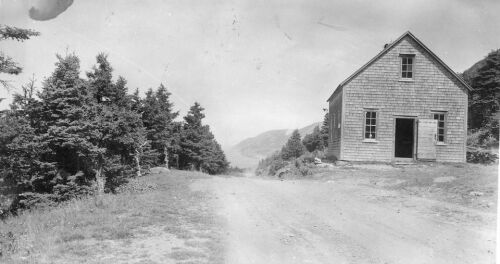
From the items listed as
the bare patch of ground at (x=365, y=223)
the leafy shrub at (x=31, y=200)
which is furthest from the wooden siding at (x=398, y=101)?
the leafy shrub at (x=31, y=200)

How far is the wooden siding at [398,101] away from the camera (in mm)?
21875

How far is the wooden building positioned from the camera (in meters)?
21.8

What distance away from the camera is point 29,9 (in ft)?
38.8

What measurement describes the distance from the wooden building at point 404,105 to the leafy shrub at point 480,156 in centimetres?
288

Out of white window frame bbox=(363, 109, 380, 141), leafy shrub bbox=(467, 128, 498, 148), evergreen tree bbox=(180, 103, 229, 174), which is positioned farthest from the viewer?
evergreen tree bbox=(180, 103, 229, 174)

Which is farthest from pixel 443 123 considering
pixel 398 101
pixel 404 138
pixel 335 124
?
pixel 335 124

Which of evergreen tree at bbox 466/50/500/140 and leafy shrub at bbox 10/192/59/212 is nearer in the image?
leafy shrub at bbox 10/192/59/212

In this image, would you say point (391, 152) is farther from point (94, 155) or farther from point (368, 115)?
point (94, 155)

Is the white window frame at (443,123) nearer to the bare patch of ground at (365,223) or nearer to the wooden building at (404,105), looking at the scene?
the wooden building at (404,105)

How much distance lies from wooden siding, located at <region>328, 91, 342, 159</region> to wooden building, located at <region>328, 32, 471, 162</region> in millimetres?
1101

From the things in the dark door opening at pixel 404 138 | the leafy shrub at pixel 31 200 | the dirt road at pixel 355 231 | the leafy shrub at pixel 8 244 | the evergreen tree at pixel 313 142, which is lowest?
the leafy shrub at pixel 31 200

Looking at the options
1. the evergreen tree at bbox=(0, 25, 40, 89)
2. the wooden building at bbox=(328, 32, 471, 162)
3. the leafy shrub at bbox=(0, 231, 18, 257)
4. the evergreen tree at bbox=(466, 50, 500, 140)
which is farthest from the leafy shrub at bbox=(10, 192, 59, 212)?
the evergreen tree at bbox=(466, 50, 500, 140)

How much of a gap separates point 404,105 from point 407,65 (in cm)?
234

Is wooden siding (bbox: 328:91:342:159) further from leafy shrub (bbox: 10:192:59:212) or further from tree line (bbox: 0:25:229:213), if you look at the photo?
leafy shrub (bbox: 10:192:59:212)
